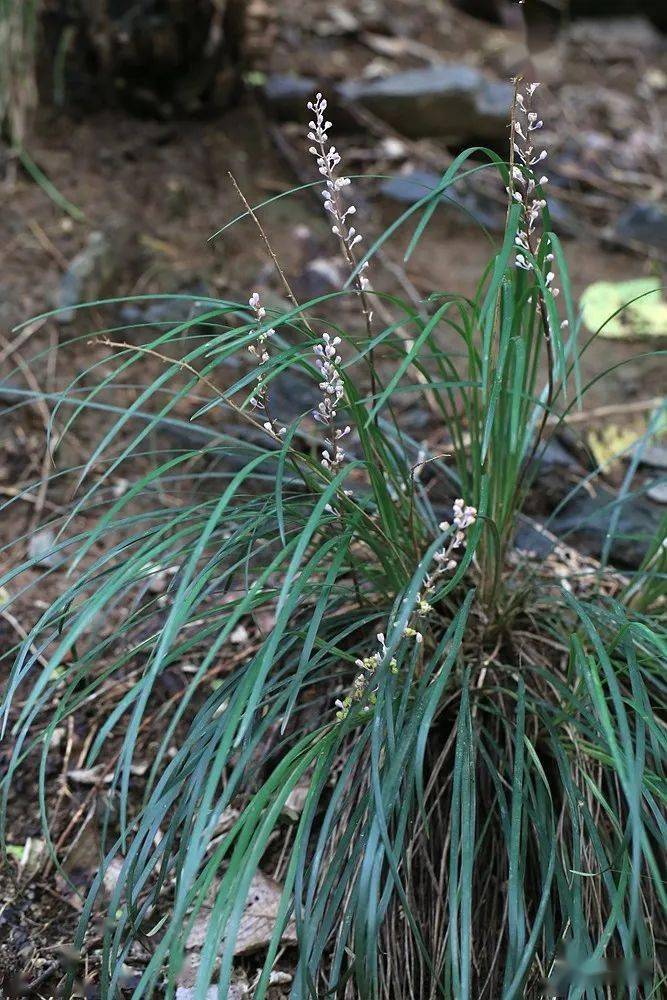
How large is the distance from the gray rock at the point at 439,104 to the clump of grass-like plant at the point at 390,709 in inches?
76.1

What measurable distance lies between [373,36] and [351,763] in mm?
3206

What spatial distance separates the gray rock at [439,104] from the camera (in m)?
3.42

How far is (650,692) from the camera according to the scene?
1648 mm

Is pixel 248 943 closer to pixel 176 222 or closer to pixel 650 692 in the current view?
pixel 650 692

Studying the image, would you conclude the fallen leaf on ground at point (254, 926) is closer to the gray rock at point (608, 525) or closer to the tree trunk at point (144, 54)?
the gray rock at point (608, 525)

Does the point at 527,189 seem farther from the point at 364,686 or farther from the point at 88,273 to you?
the point at 88,273

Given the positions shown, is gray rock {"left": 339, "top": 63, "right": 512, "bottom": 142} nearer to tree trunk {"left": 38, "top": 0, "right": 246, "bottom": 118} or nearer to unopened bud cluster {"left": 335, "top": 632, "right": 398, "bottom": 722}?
tree trunk {"left": 38, "top": 0, "right": 246, "bottom": 118}

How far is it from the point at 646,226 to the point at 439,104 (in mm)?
827

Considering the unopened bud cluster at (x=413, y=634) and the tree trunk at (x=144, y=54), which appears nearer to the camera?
the unopened bud cluster at (x=413, y=634)

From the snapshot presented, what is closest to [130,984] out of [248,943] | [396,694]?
[248,943]

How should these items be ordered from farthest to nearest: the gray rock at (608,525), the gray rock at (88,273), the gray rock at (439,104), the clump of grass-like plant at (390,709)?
the gray rock at (439,104) < the gray rock at (88,273) < the gray rock at (608,525) < the clump of grass-like plant at (390,709)

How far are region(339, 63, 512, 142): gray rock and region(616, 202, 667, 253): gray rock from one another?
54cm

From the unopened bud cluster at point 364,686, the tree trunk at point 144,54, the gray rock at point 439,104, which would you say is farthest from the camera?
the gray rock at point 439,104

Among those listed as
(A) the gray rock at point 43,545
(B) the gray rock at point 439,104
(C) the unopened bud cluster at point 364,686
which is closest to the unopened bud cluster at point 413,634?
(C) the unopened bud cluster at point 364,686
